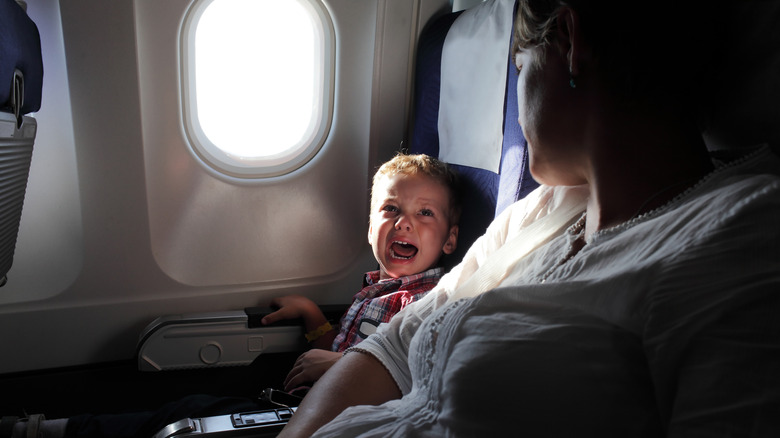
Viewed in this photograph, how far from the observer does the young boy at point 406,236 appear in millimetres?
1952

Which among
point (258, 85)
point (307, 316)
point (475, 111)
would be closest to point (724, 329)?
point (475, 111)

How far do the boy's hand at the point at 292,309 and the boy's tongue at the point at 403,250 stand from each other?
1.30 ft

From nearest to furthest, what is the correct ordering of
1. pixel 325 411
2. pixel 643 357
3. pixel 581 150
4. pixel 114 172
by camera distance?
pixel 643 357, pixel 581 150, pixel 325 411, pixel 114 172

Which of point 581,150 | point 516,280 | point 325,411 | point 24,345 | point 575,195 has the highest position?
point 581,150

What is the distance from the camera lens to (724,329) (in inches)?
23.7

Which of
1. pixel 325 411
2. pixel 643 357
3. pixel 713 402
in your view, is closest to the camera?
pixel 713 402

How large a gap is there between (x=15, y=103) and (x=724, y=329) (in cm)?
155

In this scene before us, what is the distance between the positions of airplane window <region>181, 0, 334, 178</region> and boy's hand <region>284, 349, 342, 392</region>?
80 cm

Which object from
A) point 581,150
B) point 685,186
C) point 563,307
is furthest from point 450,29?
point 563,307

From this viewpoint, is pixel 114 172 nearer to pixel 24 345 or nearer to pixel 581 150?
pixel 24 345

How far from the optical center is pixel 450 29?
6.64 feet

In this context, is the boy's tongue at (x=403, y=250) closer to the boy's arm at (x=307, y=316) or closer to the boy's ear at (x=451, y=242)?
the boy's ear at (x=451, y=242)

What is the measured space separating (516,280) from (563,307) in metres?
0.31

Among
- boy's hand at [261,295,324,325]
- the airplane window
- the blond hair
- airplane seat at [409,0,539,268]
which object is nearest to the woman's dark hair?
airplane seat at [409,0,539,268]
